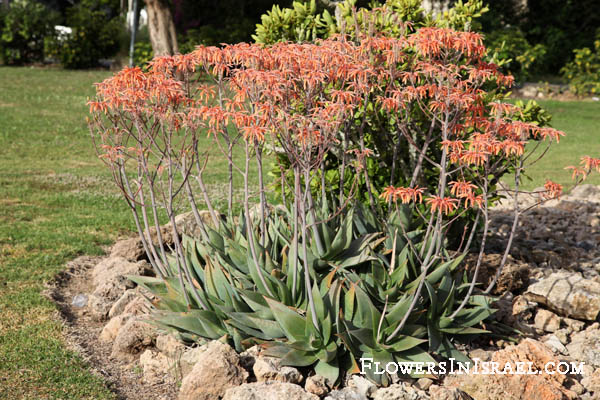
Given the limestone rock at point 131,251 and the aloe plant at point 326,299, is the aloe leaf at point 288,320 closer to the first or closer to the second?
the aloe plant at point 326,299

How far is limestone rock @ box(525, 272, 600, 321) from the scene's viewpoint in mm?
4465

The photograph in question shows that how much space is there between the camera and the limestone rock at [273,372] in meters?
3.68

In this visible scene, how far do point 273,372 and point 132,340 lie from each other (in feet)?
3.59

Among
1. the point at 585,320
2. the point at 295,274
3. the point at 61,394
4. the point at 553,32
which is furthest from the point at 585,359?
the point at 553,32

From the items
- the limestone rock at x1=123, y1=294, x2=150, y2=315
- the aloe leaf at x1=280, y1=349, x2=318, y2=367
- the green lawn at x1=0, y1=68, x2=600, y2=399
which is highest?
the aloe leaf at x1=280, y1=349, x2=318, y2=367

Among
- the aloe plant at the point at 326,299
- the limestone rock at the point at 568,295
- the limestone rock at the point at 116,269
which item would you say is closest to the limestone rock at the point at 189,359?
the aloe plant at the point at 326,299

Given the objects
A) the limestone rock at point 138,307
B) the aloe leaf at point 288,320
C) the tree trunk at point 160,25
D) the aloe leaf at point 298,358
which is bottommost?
the limestone rock at point 138,307

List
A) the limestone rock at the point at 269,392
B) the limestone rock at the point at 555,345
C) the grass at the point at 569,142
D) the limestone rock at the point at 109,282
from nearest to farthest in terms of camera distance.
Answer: the limestone rock at the point at 269,392 → the limestone rock at the point at 555,345 → the limestone rock at the point at 109,282 → the grass at the point at 569,142

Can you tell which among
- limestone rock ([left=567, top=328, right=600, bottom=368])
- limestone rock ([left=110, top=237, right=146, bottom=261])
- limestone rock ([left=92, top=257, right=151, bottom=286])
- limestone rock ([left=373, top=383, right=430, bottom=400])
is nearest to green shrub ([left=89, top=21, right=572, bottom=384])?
limestone rock ([left=373, top=383, right=430, bottom=400])

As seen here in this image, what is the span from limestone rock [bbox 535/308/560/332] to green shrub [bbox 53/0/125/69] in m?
20.5

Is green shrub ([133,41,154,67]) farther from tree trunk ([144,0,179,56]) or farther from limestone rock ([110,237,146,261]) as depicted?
limestone rock ([110,237,146,261])

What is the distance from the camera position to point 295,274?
387cm

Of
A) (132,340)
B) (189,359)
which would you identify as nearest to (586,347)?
(189,359)

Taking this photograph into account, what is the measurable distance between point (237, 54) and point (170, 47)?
15.8 metres
